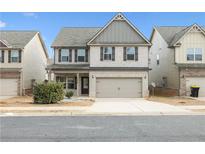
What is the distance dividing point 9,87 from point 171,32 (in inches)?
800

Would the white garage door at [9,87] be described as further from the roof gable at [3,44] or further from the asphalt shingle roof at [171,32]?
→ the asphalt shingle roof at [171,32]

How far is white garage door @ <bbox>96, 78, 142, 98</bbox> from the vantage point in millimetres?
27672

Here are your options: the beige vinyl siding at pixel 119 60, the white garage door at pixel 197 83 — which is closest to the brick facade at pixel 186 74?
the white garage door at pixel 197 83

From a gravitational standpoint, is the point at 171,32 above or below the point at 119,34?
above

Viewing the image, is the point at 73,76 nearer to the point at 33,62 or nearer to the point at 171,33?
the point at 33,62

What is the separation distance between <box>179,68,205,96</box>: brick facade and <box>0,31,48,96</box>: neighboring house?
56.6 ft

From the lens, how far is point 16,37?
3225 cm

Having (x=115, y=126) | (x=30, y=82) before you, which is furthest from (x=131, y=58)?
(x=115, y=126)

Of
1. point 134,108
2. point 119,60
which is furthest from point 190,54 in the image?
point 134,108

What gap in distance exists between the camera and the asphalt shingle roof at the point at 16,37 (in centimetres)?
3048

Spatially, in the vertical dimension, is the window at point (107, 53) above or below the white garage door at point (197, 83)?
above

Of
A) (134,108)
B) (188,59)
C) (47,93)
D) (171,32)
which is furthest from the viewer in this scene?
(171,32)

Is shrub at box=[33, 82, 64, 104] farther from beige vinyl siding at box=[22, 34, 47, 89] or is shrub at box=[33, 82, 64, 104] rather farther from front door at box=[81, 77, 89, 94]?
beige vinyl siding at box=[22, 34, 47, 89]

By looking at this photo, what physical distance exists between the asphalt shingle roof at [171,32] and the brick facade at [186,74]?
3.42 metres
